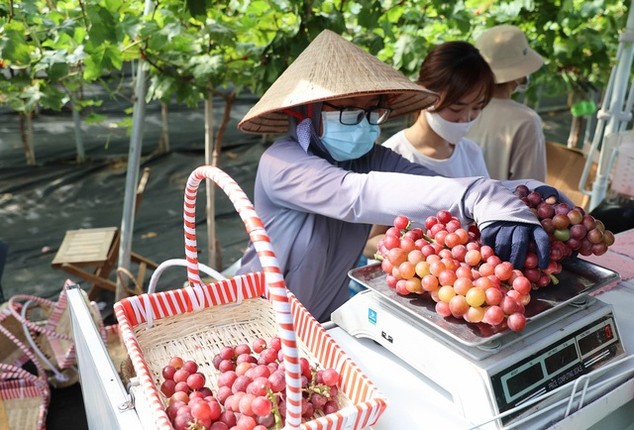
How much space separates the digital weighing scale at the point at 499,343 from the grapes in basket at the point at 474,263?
0.04 metres

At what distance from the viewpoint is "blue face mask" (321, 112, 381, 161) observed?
1675 mm

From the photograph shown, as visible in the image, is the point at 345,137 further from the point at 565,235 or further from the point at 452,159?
the point at 452,159

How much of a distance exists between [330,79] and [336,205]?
16.0 inches

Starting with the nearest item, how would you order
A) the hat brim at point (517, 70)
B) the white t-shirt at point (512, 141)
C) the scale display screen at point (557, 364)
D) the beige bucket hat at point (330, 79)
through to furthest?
the scale display screen at point (557, 364)
the beige bucket hat at point (330, 79)
the white t-shirt at point (512, 141)
the hat brim at point (517, 70)

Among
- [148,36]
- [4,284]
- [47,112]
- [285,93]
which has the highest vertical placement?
[148,36]

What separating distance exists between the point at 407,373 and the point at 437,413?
0.48ft

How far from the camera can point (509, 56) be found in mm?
3018

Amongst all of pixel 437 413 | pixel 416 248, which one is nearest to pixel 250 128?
pixel 416 248

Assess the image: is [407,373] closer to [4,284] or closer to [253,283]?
[253,283]

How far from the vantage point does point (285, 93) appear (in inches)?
62.4

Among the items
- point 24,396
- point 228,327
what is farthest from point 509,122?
point 24,396

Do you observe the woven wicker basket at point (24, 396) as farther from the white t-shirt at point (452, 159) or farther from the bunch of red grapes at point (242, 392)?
the white t-shirt at point (452, 159)

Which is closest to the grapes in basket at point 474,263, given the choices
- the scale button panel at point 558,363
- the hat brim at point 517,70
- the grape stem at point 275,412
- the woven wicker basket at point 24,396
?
the scale button panel at point 558,363

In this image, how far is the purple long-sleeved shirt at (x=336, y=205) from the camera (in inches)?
49.3
